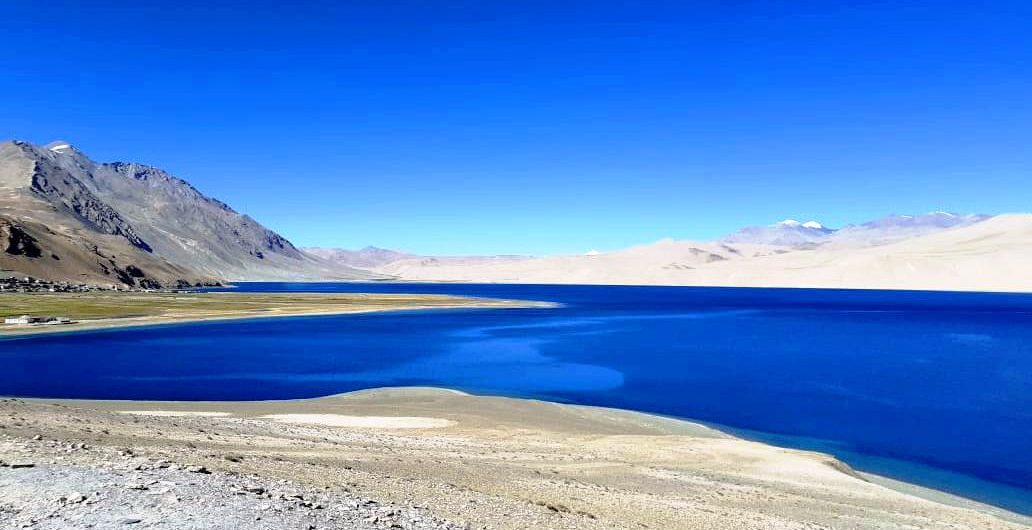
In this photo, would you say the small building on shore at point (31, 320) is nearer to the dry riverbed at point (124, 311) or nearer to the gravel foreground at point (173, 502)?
the dry riverbed at point (124, 311)

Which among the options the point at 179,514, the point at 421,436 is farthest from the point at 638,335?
the point at 179,514

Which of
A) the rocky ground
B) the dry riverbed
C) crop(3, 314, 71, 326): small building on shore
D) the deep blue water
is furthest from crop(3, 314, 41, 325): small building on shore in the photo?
the rocky ground

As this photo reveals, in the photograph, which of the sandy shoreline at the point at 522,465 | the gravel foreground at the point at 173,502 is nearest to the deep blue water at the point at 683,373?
the sandy shoreline at the point at 522,465

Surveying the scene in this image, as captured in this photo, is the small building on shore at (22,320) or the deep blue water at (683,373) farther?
the small building on shore at (22,320)

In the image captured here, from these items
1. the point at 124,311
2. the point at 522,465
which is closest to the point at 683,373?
the point at 522,465

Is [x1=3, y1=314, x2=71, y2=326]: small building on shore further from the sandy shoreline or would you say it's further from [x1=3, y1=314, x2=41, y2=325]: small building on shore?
the sandy shoreline

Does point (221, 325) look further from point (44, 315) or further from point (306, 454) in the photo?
point (306, 454)
